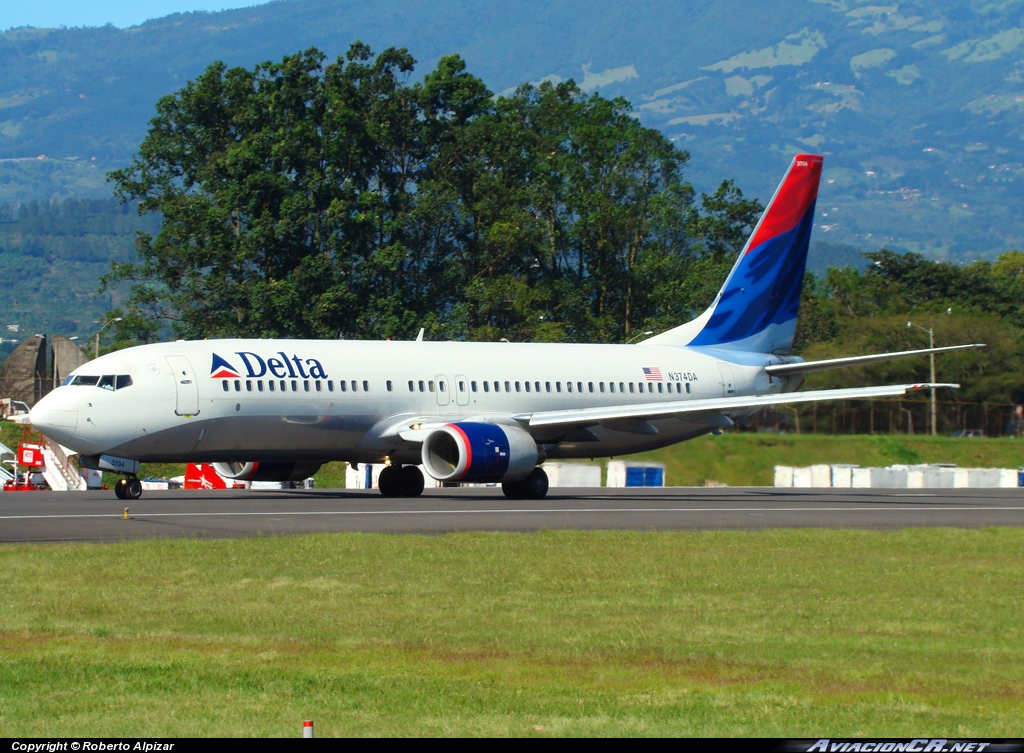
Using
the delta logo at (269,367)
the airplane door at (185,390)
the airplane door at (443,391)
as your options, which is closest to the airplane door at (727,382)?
the airplane door at (443,391)

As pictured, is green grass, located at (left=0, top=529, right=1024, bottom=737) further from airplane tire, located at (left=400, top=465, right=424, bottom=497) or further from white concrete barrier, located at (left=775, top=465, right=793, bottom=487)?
white concrete barrier, located at (left=775, top=465, right=793, bottom=487)

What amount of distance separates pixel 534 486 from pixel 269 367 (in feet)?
23.4

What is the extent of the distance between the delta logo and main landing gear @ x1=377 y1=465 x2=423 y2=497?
12.9ft

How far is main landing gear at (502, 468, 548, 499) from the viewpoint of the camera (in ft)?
113

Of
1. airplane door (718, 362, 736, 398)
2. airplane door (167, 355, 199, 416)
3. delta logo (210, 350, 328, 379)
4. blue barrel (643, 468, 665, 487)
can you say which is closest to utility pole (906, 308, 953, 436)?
blue barrel (643, 468, 665, 487)

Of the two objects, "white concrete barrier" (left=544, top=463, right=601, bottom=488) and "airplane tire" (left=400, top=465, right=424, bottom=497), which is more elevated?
"airplane tire" (left=400, top=465, right=424, bottom=497)

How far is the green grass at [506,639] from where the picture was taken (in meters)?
9.54

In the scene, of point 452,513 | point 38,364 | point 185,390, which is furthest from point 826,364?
point 38,364

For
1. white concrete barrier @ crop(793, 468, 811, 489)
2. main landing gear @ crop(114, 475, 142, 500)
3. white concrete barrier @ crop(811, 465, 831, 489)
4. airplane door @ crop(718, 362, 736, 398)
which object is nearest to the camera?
main landing gear @ crop(114, 475, 142, 500)

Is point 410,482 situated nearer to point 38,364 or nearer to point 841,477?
point 841,477

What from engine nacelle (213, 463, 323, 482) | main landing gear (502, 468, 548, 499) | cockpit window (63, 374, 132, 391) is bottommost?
main landing gear (502, 468, 548, 499)

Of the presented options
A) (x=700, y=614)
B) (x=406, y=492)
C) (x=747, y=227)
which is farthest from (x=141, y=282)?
(x=700, y=614)

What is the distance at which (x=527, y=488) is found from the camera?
113ft

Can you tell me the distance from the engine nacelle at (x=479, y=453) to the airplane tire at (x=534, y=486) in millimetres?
1031
